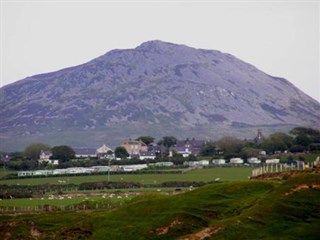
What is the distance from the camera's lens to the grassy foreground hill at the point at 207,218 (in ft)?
177

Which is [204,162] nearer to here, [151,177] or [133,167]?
[133,167]

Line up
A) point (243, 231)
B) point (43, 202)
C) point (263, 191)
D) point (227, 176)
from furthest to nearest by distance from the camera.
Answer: point (227, 176) < point (43, 202) < point (263, 191) < point (243, 231)

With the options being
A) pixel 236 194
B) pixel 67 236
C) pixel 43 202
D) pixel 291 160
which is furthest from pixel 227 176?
pixel 67 236

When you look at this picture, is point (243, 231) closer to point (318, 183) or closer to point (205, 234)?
point (205, 234)

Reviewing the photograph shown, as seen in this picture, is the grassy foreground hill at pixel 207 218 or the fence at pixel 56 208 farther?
the fence at pixel 56 208

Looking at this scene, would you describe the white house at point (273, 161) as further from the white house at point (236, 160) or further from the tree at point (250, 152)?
the tree at point (250, 152)

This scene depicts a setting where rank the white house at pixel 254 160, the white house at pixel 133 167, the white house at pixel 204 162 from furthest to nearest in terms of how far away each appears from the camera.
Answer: the white house at pixel 204 162
the white house at pixel 254 160
the white house at pixel 133 167

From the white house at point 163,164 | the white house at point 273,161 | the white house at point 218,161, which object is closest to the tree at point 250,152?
the white house at point 218,161

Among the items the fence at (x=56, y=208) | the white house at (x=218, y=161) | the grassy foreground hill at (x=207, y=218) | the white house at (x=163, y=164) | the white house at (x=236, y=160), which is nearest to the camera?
the grassy foreground hill at (x=207, y=218)

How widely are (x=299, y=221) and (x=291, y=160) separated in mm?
110804

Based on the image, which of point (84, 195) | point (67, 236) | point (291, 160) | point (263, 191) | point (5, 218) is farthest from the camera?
point (291, 160)

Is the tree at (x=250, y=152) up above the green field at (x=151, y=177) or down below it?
above

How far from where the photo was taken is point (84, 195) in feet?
372

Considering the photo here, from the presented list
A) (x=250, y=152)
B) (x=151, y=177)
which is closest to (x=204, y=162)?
(x=250, y=152)
